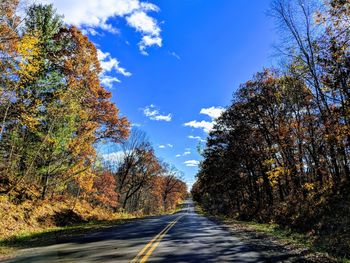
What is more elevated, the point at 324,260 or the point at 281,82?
the point at 281,82

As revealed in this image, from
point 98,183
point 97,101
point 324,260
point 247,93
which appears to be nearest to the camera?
point 324,260

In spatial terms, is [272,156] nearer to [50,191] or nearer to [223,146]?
[223,146]

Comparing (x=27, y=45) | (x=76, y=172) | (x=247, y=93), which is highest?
(x=247, y=93)

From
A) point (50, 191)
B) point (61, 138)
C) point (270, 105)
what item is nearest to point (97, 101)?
point (61, 138)

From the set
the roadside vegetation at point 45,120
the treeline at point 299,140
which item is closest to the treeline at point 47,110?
the roadside vegetation at point 45,120

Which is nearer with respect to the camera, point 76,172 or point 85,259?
point 85,259

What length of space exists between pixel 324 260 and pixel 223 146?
28750 mm

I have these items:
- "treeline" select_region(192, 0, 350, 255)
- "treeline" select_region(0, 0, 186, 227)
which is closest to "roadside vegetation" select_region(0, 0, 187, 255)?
"treeline" select_region(0, 0, 186, 227)

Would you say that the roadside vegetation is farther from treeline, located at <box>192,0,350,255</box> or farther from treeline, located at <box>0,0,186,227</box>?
treeline, located at <box>192,0,350,255</box>

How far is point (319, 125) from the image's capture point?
2339cm

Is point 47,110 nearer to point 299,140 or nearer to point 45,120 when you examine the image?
point 45,120

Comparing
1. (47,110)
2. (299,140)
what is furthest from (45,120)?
(299,140)

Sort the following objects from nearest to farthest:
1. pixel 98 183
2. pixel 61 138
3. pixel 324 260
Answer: pixel 324 260
pixel 61 138
pixel 98 183

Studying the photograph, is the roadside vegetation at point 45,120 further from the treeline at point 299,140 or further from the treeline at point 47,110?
the treeline at point 299,140
